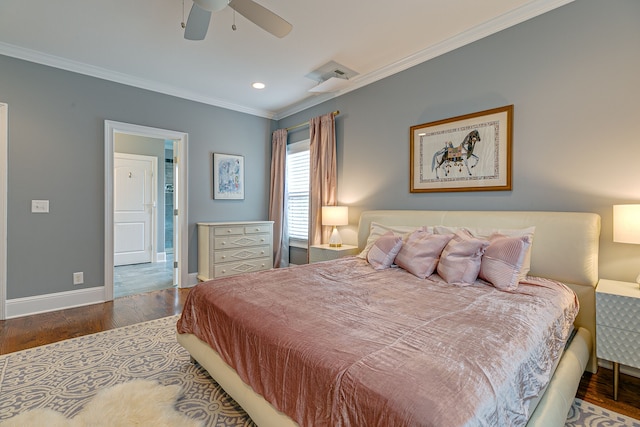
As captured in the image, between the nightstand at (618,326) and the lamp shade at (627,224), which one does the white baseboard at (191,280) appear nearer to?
the nightstand at (618,326)

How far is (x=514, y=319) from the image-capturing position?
1.43 meters

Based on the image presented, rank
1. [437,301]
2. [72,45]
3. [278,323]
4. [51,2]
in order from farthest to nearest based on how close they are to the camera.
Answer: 1. [72,45]
2. [51,2]
3. [437,301]
4. [278,323]

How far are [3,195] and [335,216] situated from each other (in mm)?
3507

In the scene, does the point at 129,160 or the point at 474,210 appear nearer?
the point at 474,210

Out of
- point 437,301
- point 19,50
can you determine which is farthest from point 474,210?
point 19,50

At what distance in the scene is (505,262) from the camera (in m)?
2.04

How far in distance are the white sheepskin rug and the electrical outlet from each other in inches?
85.4

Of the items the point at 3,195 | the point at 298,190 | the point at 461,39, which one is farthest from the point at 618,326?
the point at 3,195

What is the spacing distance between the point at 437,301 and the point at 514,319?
0.39 m

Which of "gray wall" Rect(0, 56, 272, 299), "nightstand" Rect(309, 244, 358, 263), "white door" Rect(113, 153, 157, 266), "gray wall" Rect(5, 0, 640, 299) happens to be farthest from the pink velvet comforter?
"white door" Rect(113, 153, 157, 266)

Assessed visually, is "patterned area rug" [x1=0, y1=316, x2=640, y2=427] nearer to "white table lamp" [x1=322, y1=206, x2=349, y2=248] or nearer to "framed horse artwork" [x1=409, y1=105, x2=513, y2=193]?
"framed horse artwork" [x1=409, y1=105, x2=513, y2=193]

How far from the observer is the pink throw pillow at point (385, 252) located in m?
2.61

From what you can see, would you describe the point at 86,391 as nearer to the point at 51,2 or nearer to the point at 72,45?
the point at 51,2

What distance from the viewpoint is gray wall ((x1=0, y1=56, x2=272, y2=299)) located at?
3109 mm
